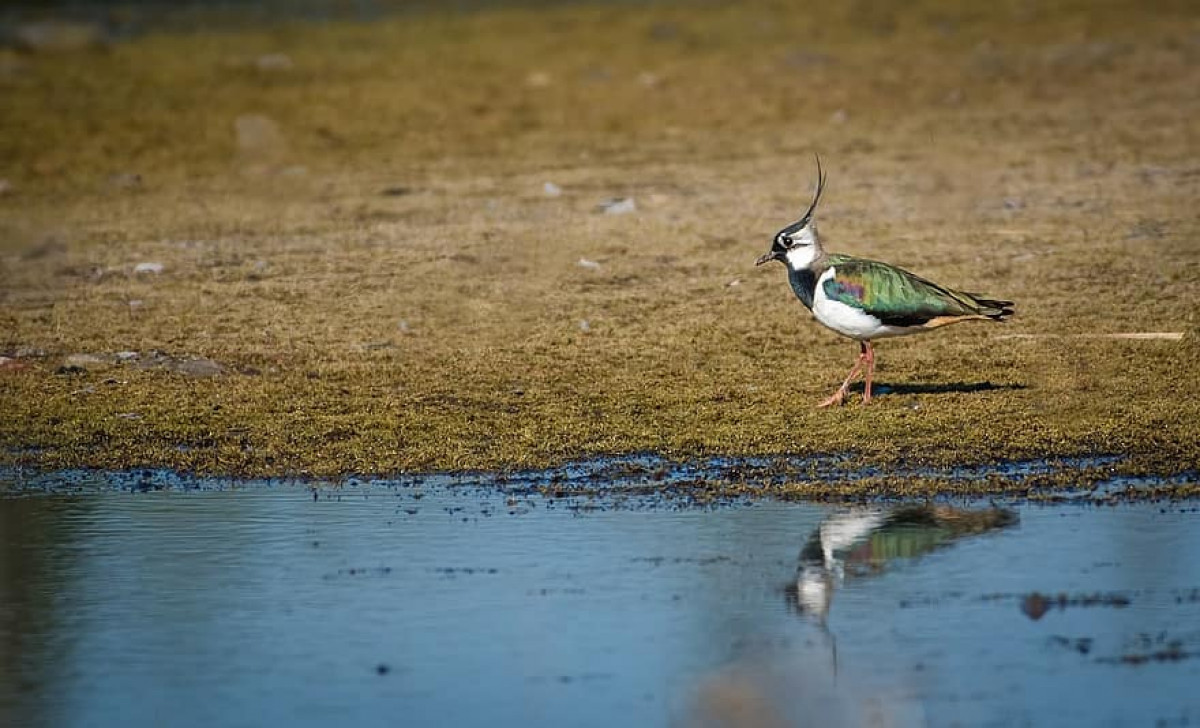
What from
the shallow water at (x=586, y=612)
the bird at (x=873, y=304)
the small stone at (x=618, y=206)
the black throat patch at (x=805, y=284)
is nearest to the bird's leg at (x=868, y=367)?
the bird at (x=873, y=304)

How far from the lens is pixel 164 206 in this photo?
16234 millimetres

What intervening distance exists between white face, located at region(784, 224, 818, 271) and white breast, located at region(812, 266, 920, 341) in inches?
9.1

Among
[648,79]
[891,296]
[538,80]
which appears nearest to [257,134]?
[538,80]

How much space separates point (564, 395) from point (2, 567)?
142 inches

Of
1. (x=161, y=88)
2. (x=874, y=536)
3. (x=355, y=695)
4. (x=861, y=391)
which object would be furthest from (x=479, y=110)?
(x=355, y=695)

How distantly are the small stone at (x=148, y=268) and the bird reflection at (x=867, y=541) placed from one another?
7.43 metres

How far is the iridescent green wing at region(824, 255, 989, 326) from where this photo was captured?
945cm

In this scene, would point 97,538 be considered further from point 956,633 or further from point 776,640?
point 956,633

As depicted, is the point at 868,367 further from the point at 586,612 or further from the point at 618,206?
the point at 618,206

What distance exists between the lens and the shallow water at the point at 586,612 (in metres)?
5.43

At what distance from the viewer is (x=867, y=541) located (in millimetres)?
7020

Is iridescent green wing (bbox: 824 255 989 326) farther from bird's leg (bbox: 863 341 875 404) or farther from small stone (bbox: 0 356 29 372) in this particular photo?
small stone (bbox: 0 356 29 372)

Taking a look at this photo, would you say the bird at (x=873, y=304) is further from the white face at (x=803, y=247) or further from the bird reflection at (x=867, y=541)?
the bird reflection at (x=867, y=541)

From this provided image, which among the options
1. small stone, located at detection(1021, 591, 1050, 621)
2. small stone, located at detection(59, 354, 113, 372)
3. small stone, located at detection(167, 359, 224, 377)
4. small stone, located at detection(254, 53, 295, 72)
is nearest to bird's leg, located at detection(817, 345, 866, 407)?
small stone, located at detection(1021, 591, 1050, 621)
